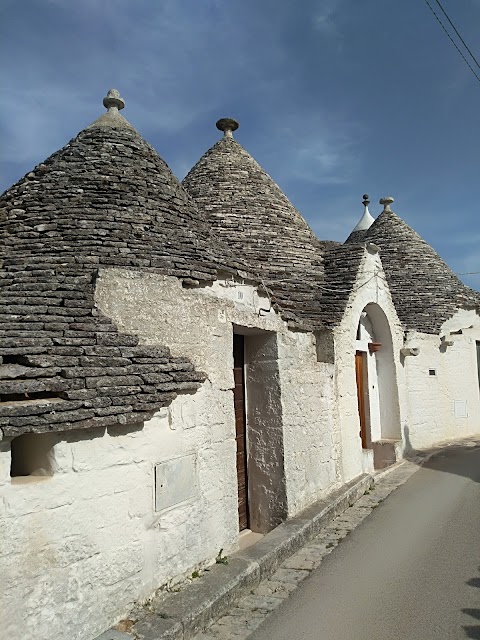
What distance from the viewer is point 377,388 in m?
10.4

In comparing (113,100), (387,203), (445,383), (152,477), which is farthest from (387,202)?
(152,477)

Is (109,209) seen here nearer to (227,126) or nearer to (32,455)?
(32,455)

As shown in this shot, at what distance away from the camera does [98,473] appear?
3.39 metres

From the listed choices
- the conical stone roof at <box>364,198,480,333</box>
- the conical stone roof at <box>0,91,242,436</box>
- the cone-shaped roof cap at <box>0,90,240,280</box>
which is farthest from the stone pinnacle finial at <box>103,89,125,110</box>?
the conical stone roof at <box>364,198,480,333</box>

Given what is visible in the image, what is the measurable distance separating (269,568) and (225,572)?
2.29ft

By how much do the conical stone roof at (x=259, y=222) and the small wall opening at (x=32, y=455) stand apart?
4898 millimetres

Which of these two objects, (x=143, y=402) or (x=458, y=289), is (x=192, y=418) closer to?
(x=143, y=402)

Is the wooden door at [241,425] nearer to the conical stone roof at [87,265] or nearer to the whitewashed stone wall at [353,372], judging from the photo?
the conical stone roof at [87,265]

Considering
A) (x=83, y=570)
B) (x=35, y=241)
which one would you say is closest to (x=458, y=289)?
(x=35, y=241)

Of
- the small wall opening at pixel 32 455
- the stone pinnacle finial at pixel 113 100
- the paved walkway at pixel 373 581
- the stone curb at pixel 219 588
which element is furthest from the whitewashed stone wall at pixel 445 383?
the small wall opening at pixel 32 455

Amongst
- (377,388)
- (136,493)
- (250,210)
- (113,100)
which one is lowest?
(136,493)

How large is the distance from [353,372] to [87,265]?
499 cm

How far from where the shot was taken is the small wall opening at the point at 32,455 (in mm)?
3158

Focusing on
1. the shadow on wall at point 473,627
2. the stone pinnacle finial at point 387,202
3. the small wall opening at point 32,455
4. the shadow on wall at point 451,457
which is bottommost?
the shadow on wall at point 473,627
